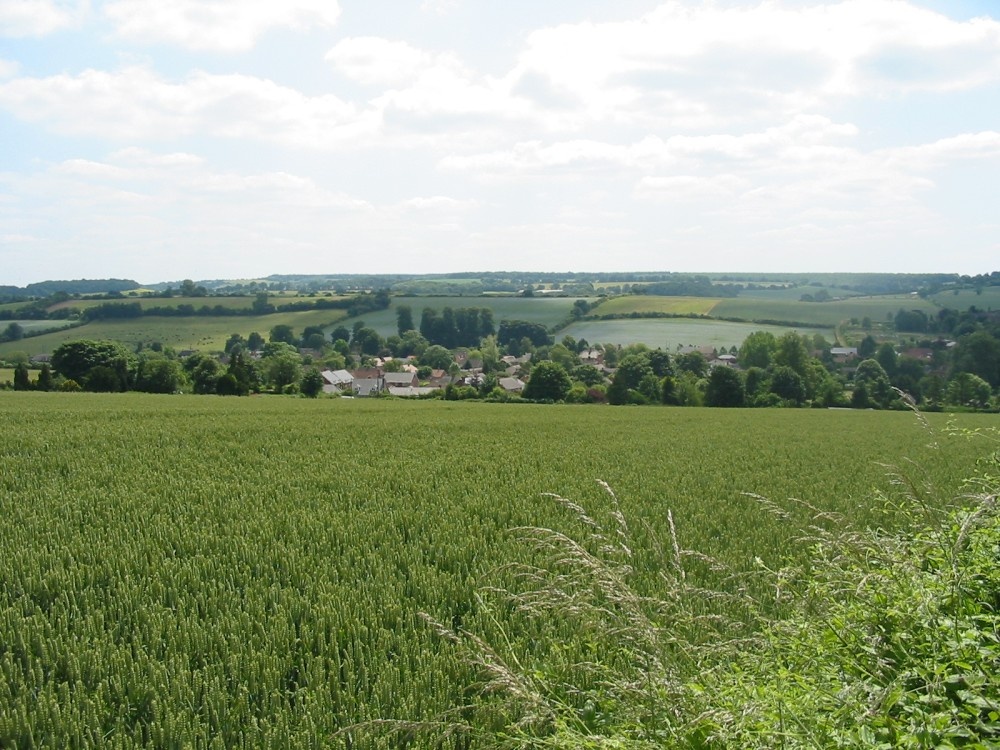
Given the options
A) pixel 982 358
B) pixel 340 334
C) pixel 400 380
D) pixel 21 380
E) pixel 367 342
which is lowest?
pixel 400 380

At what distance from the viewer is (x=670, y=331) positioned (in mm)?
127812

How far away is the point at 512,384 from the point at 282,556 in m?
81.6

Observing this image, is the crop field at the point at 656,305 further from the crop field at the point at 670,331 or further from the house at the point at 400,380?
the house at the point at 400,380

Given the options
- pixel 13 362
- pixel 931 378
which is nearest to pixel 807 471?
pixel 931 378

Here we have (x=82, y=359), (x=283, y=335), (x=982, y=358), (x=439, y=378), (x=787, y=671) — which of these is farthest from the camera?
(x=283, y=335)

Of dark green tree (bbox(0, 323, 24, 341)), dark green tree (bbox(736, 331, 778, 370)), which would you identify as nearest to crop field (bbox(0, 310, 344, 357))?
dark green tree (bbox(0, 323, 24, 341))

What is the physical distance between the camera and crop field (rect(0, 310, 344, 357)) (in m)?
102

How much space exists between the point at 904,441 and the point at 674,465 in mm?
14312

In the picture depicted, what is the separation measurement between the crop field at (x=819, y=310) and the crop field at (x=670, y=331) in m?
7.93

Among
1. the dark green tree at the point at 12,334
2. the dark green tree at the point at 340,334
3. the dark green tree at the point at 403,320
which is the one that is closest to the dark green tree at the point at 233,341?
the dark green tree at the point at 340,334

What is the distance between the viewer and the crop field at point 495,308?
143125 millimetres

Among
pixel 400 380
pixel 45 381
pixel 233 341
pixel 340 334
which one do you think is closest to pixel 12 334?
pixel 233 341

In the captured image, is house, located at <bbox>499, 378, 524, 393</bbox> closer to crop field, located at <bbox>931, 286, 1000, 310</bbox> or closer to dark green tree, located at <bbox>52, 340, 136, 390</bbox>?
dark green tree, located at <bbox>52, 340, 136, 390</bbox>

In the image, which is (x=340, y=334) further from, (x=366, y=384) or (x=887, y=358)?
(x=887, y=358)
